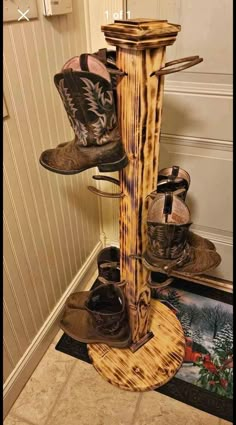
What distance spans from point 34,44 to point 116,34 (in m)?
0.33

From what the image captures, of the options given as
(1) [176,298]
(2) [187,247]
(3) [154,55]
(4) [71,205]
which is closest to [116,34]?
(3) [154,55]

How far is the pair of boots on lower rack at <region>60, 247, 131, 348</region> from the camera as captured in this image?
1.14m

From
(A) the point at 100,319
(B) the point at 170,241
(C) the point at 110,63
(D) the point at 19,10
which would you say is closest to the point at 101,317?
(A) the point at 100,319

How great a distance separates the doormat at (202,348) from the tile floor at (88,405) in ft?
0.14

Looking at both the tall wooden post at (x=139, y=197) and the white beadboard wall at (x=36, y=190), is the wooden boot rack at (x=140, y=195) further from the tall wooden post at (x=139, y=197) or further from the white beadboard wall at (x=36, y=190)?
the white beadboard wall at (x=36, y=190)

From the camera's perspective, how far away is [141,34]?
687 mm

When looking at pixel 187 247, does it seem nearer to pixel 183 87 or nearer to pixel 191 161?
pixel 191 161

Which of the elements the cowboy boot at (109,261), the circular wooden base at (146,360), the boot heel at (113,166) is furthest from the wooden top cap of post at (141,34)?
the circular wooden base at (146,360)

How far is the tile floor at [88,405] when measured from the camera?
1.09 m

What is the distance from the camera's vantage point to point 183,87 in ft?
3.87

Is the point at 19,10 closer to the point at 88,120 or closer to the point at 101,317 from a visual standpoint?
the point at 88,120

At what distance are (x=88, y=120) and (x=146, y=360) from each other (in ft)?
3.00

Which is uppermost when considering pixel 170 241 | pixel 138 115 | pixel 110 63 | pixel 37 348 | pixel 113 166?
pixel 110 63

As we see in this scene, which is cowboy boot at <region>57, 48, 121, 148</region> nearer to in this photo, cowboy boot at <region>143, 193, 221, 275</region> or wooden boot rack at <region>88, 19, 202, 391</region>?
wooden boot rack at <region>88, 19, 202, 391</region>
